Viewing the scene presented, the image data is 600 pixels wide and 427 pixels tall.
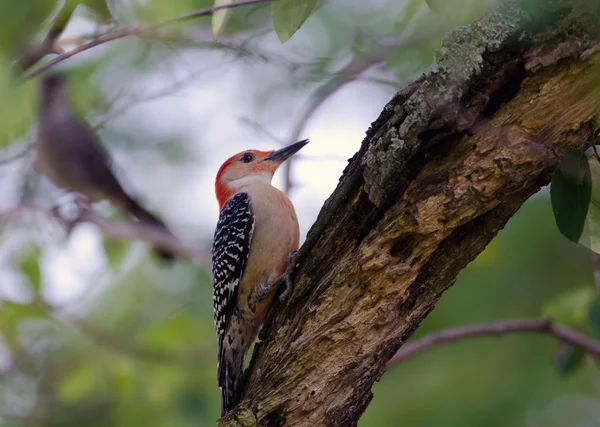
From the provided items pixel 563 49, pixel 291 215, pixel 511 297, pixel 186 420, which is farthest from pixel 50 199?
pixel 563 49

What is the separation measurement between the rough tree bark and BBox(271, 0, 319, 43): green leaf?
55 cm

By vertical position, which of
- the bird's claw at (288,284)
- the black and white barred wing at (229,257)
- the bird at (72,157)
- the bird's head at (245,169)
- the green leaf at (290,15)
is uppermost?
the bird at (72,157)

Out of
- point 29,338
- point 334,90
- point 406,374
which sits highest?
point 29,338

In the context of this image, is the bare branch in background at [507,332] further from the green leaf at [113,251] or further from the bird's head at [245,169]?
the green leaf at [113,251]

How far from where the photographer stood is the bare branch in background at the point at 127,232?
721cm

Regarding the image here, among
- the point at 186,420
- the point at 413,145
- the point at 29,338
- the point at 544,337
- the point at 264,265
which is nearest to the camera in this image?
the point at 413,145

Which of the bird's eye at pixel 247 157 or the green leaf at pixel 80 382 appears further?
the green leaf at pixel 80 382

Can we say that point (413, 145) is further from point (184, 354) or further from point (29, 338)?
point (29, 338)

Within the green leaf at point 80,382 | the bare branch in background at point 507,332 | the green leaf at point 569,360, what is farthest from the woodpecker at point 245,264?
the green leaf at point 80,382

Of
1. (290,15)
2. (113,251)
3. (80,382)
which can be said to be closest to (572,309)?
(290,15)

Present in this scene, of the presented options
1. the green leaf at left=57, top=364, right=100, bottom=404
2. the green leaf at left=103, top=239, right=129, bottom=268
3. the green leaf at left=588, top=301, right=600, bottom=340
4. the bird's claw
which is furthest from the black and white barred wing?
the green leaf at left=57, top=364, right=100, bottom=404

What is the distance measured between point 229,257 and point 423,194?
2.66 m

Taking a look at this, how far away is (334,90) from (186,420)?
13.3 ft

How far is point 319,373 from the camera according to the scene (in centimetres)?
342
